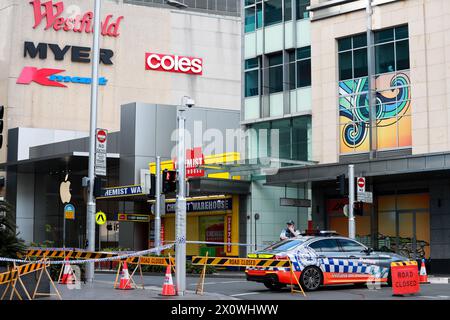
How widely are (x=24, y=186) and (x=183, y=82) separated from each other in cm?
1501

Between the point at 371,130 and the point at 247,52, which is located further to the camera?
the point at 247,52

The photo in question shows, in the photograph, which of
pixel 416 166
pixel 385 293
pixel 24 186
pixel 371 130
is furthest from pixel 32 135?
pixel 385 293

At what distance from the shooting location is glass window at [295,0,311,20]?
38037 millimetres

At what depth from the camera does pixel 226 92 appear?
63062 millimetres

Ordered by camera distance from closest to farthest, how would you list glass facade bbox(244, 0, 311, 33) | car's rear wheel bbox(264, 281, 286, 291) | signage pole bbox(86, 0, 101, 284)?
car's rear wheel bbox(264, 281, 286, 291) < signage pole bbox(86, 0, 101, 284) < glass facade bbox(244, 0, 311, 33)

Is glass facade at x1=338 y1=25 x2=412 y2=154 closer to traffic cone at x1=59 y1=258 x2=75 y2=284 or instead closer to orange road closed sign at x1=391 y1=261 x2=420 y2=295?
orange road closed sign at x1=391 y1=261 x2=420 y2=295

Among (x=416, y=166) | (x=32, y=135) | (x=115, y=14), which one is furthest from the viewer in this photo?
(x=115, y=14)

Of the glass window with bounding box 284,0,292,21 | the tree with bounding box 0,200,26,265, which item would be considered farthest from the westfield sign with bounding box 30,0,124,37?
the tree with bounding box 0,200,26,265

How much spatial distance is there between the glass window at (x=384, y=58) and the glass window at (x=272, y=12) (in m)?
6.60

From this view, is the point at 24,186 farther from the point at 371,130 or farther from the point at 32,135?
the point at 371,130

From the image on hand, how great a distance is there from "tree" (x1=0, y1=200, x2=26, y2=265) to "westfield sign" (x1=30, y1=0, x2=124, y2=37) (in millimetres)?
39195

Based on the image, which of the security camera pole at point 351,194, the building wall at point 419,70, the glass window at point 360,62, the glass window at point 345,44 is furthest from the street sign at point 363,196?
the glass window at point 345,44

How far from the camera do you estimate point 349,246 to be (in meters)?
22.0

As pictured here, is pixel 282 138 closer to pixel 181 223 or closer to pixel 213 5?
pixel 181 223
